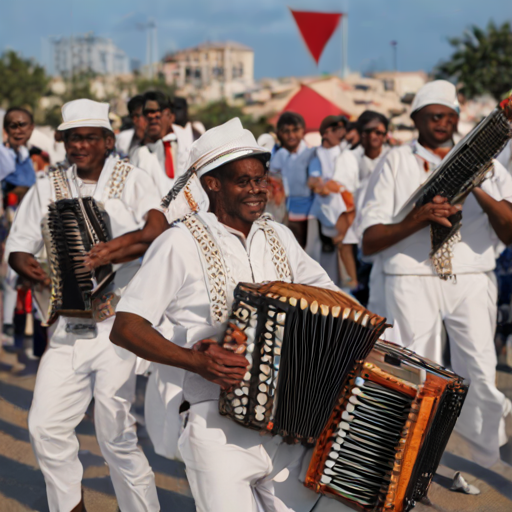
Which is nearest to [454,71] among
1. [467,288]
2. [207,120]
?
[207,120]

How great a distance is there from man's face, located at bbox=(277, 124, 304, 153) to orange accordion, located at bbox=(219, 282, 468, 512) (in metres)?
7.37

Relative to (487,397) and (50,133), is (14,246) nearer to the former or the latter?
(487,397)

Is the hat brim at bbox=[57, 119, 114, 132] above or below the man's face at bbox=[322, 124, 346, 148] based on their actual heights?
above

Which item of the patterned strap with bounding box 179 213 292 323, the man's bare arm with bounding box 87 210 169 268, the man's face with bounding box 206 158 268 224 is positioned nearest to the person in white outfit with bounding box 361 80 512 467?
the man's bare arm with bounding box 87 210 169 268

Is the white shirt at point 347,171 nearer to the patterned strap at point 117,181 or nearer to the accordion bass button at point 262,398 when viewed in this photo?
the patterned strap at point 117,181

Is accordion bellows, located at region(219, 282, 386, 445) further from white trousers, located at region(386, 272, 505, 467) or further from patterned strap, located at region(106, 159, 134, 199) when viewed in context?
white trousers, located at region(386, 272, 505, 467)

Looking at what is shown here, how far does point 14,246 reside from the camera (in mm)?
4953

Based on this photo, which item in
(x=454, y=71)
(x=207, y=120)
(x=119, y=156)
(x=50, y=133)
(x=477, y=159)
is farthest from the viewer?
(x=207, y=120)

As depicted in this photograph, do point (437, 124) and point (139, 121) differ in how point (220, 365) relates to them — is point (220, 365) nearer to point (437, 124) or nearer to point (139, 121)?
point (437, 124)

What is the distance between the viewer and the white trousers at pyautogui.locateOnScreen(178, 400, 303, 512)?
309 centimetres

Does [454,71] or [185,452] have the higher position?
[454,71]

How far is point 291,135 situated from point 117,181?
5671mm

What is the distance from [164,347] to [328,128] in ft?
24.7

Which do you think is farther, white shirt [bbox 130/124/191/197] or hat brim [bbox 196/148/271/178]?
white shirt [bbox 130/124/191/197]
